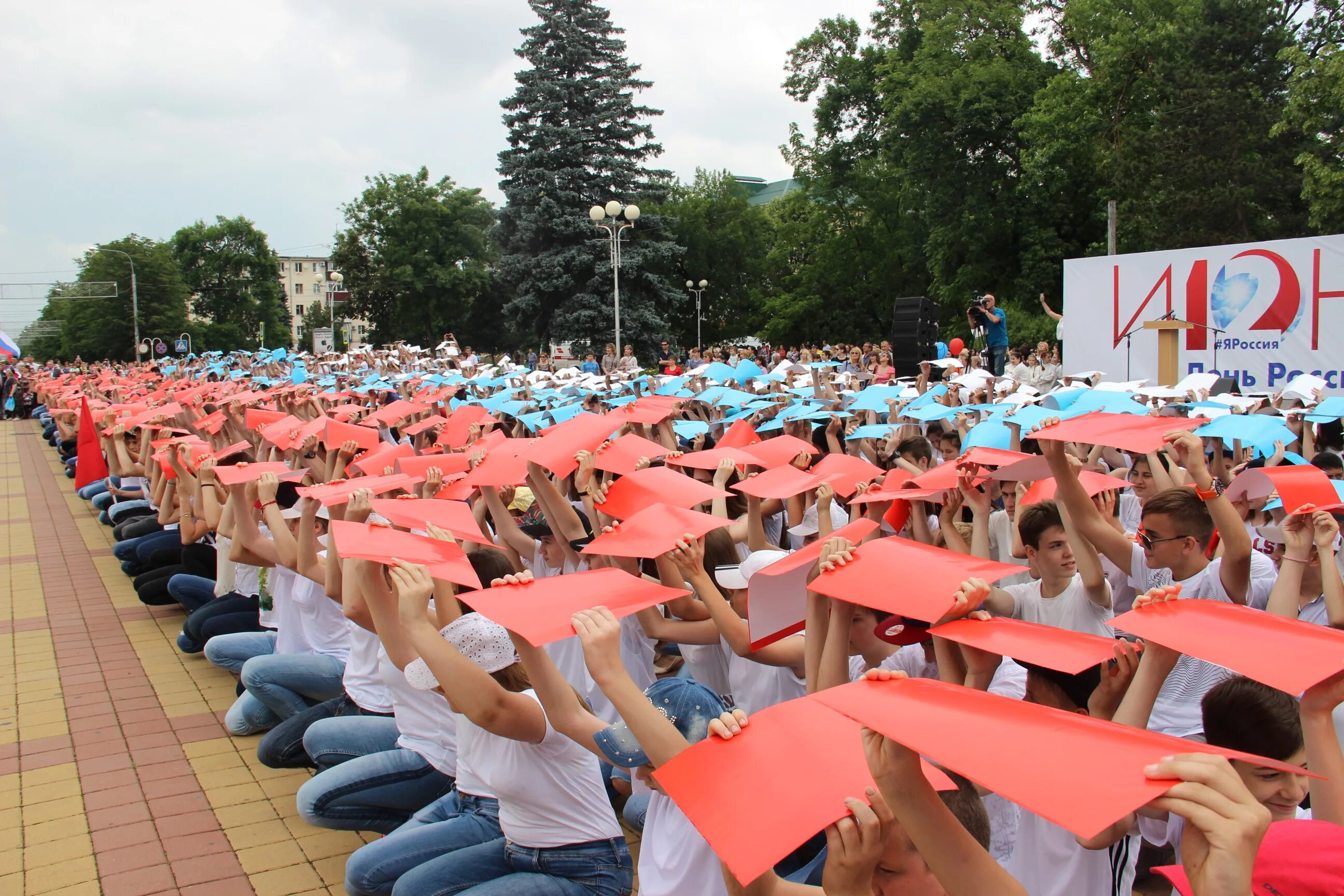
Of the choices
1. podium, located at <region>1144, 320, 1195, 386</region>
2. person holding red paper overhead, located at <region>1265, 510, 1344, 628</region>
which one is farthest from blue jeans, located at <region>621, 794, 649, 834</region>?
podium, located at <region>1144, 320, 1195, 386</region>

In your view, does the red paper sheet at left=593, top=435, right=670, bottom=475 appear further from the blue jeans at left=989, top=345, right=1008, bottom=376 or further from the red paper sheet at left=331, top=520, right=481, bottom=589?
the blue jeans at left=989, top=345, right=1008, bottom=376

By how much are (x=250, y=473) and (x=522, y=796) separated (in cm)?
318

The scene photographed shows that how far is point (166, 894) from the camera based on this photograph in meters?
4.26

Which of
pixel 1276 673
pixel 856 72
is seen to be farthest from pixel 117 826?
pixel 856 72

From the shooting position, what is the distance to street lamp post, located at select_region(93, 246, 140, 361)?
171 feet

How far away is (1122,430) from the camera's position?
4051 mm

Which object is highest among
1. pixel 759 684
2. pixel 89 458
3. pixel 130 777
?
pixel 89 458

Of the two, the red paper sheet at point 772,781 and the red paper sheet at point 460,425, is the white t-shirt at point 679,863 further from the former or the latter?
the red paper sheet at point 460,425

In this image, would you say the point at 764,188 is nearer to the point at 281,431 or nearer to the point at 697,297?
the point at 697,297

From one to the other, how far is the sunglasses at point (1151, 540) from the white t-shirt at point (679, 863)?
2265 mm

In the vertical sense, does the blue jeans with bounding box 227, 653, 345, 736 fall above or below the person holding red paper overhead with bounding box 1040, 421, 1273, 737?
below

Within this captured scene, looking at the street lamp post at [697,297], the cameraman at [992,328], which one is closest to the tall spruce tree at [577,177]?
the street lamp post at [697,297]

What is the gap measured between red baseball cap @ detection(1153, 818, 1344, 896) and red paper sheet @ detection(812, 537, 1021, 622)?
33.6 inches

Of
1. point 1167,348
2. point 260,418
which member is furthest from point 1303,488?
point 1167,348
